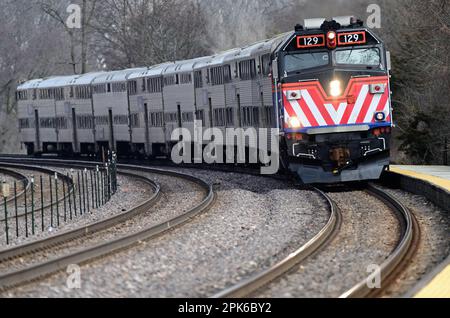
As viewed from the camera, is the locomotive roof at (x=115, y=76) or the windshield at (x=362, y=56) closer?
the windshield at (x=362, y=56)

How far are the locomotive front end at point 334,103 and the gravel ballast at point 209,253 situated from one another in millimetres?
1037

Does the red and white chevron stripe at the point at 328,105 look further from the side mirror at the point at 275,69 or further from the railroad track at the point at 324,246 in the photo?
the railroad track at the point at 324,246

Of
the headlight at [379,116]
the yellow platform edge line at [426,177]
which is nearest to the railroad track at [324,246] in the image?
the yellow platform edge line at [426,177]

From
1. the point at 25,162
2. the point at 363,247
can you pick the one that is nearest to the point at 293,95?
the point at 363,247

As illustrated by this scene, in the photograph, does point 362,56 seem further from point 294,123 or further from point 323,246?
point 323,246

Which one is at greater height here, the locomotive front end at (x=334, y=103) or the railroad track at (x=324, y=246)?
the locomotive front end at (x=334, y=103)

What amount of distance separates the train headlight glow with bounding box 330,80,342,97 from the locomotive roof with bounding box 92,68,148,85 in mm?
18213

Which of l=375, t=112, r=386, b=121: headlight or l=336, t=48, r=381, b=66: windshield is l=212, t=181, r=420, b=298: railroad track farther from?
l=336, t=48, r=381, b=66: windshield

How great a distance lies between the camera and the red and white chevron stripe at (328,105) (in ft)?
65.0

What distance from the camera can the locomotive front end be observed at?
1980 centimetres

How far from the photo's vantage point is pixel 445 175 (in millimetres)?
20156

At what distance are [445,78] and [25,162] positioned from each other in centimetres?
2009
